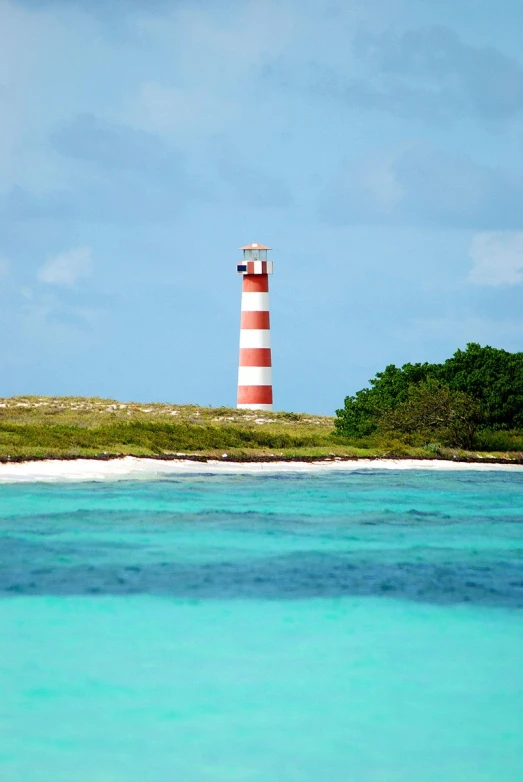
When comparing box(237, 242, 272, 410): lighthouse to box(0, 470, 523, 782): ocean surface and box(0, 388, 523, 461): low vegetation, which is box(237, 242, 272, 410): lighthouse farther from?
box(0, 470, 523, 782): ocean surface

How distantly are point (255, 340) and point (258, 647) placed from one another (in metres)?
40.6

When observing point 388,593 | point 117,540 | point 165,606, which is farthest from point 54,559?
point 388,593

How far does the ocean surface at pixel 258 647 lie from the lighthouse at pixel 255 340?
3131cm

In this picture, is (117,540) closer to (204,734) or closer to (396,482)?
(204,734)

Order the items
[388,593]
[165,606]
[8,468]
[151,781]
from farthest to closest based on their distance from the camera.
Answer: [8,468]
[388,593]
[165,606]
[151,781]

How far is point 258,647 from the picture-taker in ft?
35.1

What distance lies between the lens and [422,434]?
35.4 metres

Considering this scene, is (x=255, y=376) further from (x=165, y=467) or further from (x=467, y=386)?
(x=165, y=467)

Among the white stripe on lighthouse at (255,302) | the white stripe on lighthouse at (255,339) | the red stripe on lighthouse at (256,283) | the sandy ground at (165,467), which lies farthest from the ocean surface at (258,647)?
the red stripe on lighthouse at (256,283)

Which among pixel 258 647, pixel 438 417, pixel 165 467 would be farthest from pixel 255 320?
pixel 258 647

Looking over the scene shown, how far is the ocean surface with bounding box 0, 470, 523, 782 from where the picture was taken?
25.7 ft

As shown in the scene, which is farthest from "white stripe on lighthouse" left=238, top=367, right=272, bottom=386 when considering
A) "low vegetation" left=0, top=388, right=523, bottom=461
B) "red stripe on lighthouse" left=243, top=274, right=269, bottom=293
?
"low vegetation" left=0, top=388, right=523, bottom=461

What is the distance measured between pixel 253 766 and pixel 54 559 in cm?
774

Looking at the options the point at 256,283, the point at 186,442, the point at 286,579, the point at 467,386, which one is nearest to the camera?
the point at 286,579
